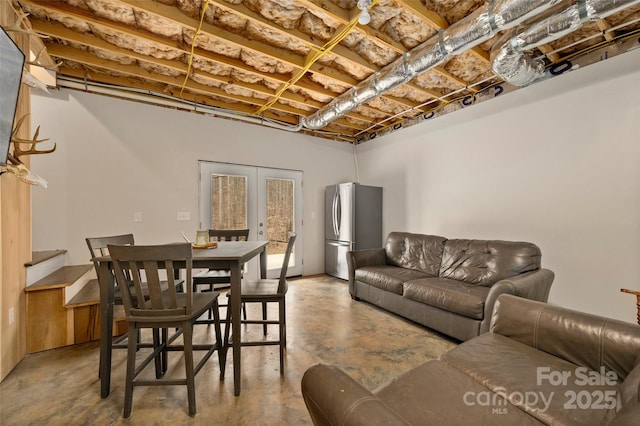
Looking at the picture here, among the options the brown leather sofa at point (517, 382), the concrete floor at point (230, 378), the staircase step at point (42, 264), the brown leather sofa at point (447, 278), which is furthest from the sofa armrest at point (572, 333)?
the staircase step at point (42, 264)

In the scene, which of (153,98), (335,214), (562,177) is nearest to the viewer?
(562,177)

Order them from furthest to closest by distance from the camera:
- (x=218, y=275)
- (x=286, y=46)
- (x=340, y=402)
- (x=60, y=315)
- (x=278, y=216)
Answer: (x=278, y=216) → (x=286, y=46) → (x=218, y=275) → (x=60, y=315) → (x=340, y=402)

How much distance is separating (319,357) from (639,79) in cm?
404

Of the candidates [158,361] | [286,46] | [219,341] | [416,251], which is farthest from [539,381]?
[286,46]

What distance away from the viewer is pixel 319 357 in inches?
89.1

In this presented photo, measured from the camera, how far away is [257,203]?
465 centimetres

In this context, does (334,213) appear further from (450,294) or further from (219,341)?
(219,341)

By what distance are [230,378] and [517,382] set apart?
183 centimetres

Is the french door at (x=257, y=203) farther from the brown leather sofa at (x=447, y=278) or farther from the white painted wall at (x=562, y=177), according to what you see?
the white painted wall at (x=562, y=177)

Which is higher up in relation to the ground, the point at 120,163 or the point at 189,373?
the point at 120,163

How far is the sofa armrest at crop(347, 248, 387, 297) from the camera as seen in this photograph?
3717 millimetres

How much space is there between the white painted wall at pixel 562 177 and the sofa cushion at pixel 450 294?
4.00 ft

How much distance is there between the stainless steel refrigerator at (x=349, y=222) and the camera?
4730mm

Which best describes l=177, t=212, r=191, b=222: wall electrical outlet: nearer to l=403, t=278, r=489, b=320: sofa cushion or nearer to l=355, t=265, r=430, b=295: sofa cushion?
l=355, t=265, r=430, b=295: sofa cushion
